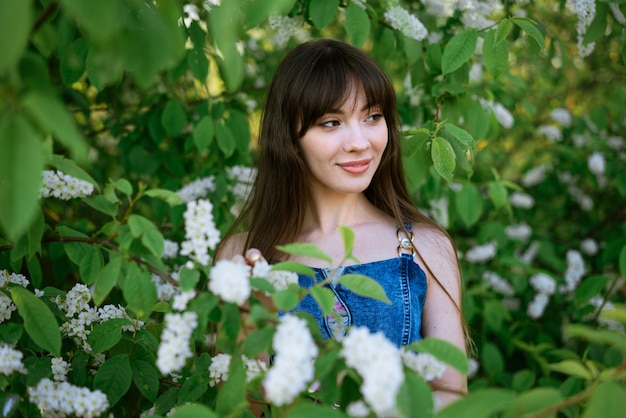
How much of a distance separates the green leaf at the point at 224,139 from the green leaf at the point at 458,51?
931 millimetres

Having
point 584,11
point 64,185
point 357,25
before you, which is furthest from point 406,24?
point 64,185

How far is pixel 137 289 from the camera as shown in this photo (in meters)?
1.29

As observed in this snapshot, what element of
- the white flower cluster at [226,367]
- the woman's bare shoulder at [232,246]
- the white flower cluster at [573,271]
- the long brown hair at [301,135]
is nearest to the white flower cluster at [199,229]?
the white flower cluster at [226,367]

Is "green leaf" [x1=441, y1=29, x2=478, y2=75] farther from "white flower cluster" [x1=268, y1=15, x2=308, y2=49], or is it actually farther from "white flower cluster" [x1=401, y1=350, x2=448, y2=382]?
"white flower cluster" [x1=401, y1=350, x2=448, y2=382]

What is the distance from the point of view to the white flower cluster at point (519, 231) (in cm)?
380

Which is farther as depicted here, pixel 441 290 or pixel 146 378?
pixel 441 290

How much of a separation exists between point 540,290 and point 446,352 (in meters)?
2.48

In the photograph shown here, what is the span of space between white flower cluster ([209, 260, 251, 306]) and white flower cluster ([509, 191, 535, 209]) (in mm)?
3003

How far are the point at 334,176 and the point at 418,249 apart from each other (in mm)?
349

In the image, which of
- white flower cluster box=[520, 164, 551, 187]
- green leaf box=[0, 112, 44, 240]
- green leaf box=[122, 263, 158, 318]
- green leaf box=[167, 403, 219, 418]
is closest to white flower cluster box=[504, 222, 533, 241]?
white flower cluster box=[520, 164, 551, 187]

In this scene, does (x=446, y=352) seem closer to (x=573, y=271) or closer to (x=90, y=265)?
(x=90, y=265)

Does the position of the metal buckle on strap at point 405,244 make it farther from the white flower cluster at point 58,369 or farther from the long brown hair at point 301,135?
the white flower cluster at point 58,369

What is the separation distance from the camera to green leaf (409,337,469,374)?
113cm

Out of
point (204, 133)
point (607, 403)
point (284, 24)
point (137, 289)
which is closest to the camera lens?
point (607, 403)
